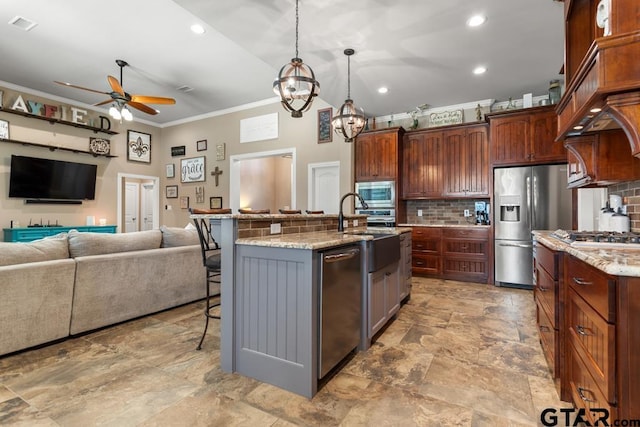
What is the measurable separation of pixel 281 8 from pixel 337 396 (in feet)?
10.8

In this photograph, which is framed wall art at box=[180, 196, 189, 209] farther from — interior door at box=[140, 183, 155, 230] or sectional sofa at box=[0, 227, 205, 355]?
sectional sofa at box=[0, 227, 205, 355]

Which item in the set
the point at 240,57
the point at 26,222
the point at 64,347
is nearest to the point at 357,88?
the point at 240,57

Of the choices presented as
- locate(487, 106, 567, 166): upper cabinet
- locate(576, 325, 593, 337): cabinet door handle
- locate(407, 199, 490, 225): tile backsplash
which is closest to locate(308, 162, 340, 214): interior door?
locate(407, 199, 490, 225): tile backsplash

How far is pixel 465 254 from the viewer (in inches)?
190

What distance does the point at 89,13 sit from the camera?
11.5 ft

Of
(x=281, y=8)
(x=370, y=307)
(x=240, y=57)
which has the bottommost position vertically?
(x=370, y=307)

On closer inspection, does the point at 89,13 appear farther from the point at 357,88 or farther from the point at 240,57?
the point at 357,88

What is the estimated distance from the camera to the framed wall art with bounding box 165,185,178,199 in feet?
25.4

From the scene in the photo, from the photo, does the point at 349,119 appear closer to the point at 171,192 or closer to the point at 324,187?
the point at 324,187

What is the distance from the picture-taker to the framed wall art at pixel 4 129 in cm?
541

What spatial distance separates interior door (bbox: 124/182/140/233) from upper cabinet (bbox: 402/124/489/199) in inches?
304

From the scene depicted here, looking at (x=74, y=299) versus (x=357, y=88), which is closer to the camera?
(x=74, y=299)

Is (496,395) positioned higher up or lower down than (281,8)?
lower down

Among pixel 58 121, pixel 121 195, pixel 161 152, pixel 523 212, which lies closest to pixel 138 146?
pixel 161 152
